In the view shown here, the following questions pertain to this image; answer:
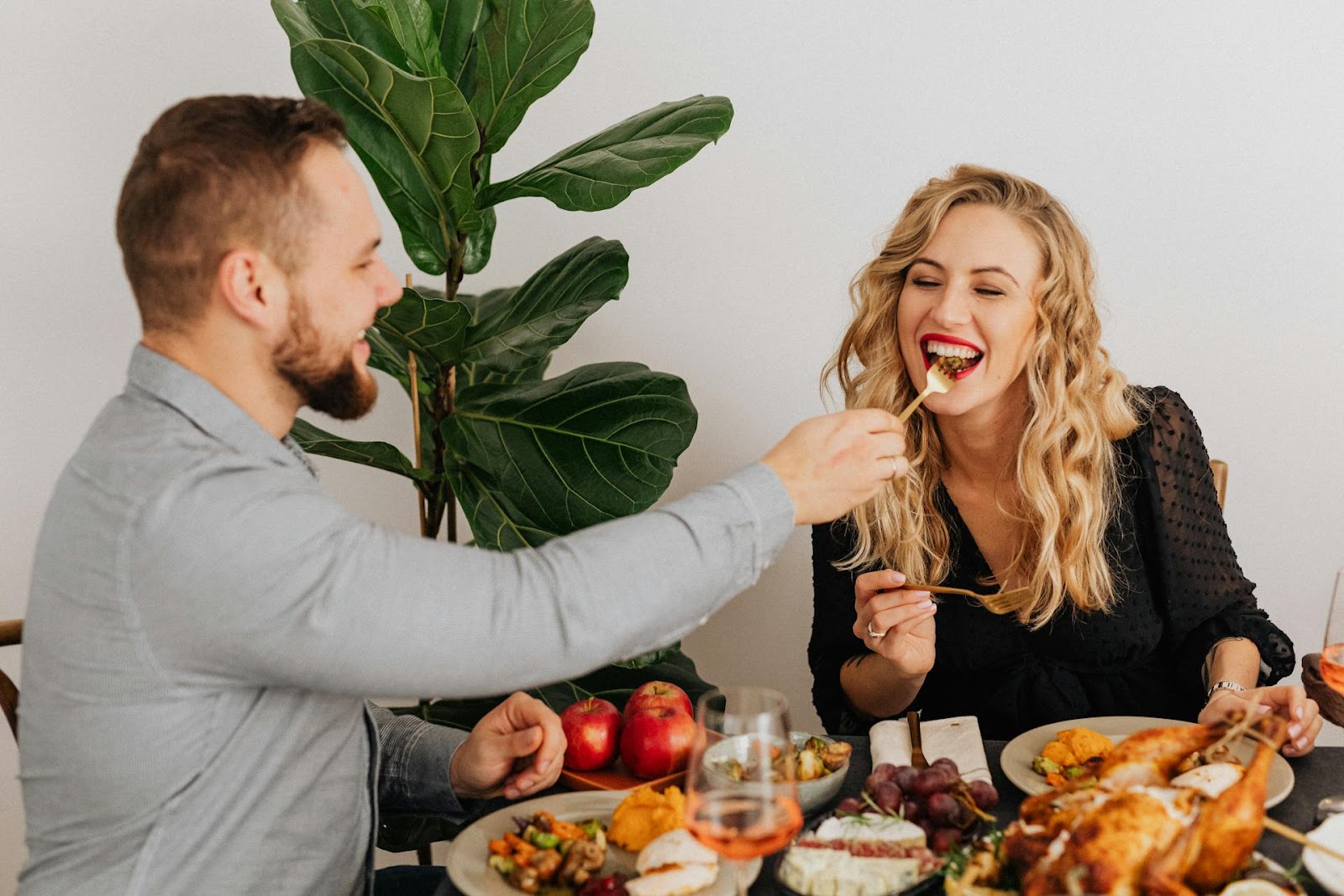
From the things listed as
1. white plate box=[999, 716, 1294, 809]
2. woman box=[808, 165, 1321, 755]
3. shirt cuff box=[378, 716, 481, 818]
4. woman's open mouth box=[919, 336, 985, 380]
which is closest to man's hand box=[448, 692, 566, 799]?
shirt cuff box=[378, 716, 481, 818]

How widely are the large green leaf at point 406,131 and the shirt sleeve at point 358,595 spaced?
87cm

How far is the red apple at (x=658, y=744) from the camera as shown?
4.83 ft

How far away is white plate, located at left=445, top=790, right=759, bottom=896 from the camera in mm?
1203

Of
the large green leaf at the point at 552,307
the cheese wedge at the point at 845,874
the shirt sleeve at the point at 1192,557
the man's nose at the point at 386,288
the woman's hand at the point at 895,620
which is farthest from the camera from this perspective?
the large green leaf at the point at 552,307

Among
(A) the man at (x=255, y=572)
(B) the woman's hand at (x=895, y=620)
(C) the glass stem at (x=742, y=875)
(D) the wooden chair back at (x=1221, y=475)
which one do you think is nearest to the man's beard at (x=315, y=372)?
(A) the man at (x=255, y=572)

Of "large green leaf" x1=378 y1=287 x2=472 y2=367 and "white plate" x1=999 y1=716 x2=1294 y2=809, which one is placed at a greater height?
"large green leaf" x1=378 y1=287 x2=472 y2=367

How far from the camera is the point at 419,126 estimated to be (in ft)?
6.32

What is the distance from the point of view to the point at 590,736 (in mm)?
1524

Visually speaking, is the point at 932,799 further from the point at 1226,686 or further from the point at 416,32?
the point at 416,32

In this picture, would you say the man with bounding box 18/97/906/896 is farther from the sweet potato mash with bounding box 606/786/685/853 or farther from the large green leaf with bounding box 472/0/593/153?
the large green leaf with bounding box 472/0/593/153

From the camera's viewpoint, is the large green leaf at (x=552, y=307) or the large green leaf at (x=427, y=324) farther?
the large green leaf at (x=552, y=307)

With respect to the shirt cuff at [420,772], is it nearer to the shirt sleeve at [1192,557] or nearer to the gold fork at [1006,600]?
the gold fork at [1006,600]

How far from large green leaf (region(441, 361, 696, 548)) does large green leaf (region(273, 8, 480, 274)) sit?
1.04ft

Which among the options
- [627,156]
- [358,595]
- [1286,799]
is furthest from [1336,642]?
[627,156]
